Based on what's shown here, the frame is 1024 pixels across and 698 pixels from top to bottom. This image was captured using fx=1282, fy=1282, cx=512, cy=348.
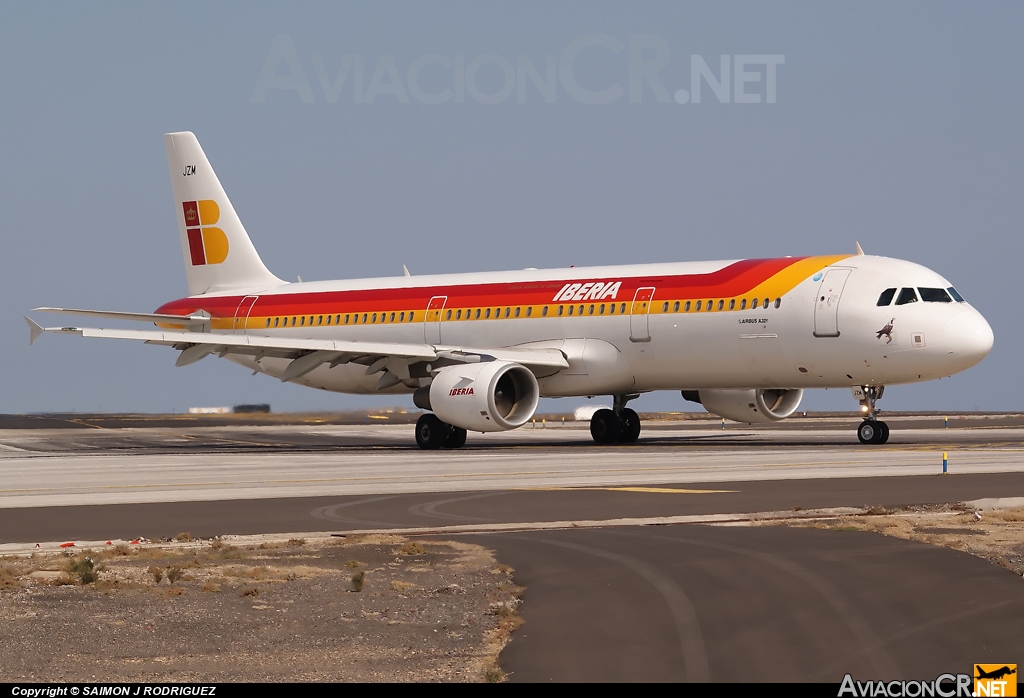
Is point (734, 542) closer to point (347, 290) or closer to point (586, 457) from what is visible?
point (586, 457)

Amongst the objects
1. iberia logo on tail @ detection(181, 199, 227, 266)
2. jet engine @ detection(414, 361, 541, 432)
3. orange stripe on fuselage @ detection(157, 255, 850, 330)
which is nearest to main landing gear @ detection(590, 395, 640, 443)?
orange stripe on fuselage @ detection(157, 255, 850, 330)

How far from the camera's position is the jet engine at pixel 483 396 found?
30.4 m

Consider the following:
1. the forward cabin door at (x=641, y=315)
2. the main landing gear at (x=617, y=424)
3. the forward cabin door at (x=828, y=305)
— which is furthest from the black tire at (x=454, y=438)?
the forward cabin door at (x=828, y=305)

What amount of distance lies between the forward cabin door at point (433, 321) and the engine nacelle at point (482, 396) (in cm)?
426

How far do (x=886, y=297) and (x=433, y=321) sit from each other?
41.8ft

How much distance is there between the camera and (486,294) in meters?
35.6

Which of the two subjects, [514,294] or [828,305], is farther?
[514,294]

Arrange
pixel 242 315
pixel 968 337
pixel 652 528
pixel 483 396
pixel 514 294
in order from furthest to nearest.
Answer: pixel 242 315, pixel 514 294, pixel 483 396, pixel 968 337, pixel 652 528

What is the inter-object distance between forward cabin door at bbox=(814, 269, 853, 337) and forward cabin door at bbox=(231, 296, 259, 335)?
17991 millimetres

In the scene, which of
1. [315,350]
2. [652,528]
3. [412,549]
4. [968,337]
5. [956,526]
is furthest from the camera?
[315,350]

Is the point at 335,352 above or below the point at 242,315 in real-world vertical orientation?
below

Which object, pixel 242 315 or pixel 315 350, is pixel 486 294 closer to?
Answer: pixel 315 350

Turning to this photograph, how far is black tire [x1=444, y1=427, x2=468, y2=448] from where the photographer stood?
1318 inches

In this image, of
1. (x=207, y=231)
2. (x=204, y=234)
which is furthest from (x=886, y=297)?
(x=204, y=234)
